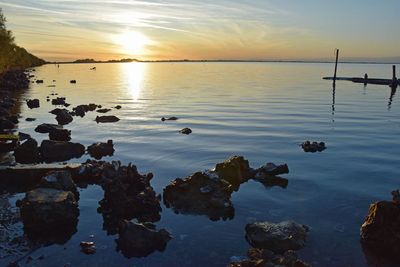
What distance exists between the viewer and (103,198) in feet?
59.2

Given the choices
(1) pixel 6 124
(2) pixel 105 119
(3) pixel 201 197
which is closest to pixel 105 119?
(2) pixel 105 119

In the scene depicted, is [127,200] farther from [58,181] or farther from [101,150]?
[101,150]

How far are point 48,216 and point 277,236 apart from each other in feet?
27.7

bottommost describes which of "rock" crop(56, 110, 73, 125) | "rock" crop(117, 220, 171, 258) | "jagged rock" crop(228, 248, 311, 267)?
"rock" crop(117, 220, 171, 258)

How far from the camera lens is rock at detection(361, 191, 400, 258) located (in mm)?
12922

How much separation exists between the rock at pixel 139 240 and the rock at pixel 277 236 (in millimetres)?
3124

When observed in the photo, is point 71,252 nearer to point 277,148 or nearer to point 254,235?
point 254,235

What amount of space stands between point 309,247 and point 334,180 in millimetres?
8921

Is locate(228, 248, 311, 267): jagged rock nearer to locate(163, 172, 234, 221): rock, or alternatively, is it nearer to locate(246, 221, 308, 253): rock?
locate(246, 221, 308, 253): rock

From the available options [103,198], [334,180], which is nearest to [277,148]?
[334,180]

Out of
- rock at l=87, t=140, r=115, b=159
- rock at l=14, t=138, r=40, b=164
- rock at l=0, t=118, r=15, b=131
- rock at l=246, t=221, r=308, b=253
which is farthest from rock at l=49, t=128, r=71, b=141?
rock at l=246, t=221, r=308, b=253

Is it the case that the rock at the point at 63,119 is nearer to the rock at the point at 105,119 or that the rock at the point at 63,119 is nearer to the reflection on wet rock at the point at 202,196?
the rock at the point at 105,119

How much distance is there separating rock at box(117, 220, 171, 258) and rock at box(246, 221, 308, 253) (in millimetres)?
3124

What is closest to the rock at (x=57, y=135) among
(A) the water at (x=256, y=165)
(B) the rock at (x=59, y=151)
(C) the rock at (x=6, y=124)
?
(A) the water at (x=256, y=165)
